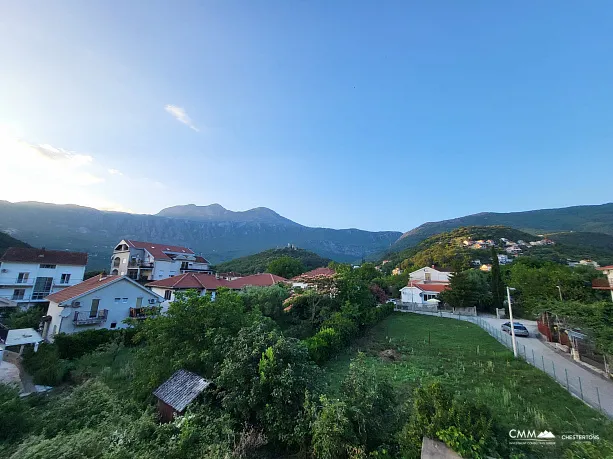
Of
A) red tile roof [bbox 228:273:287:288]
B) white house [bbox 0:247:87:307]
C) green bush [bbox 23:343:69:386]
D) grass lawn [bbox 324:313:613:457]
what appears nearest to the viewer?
grass lawn [bbox 324:313:613:457]

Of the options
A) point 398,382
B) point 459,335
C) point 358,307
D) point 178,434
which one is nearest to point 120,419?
point 178,434

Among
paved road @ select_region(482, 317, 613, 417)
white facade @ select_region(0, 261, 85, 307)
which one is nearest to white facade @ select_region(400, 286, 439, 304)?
paved road @ select_region(482, 317, 613, 417)

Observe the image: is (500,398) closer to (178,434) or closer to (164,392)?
(178,434)

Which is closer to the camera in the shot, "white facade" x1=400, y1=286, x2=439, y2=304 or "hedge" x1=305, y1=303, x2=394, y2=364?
"hedge" x1=305, y1=303, x2=394, y2=364

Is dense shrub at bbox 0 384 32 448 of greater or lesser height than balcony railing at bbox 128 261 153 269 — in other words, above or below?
below

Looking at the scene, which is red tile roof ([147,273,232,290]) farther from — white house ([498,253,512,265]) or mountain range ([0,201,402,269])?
white house ([498,253,512,265])

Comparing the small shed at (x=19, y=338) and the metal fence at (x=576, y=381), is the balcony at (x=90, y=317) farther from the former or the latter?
the metal fence at (x=576, y=381)

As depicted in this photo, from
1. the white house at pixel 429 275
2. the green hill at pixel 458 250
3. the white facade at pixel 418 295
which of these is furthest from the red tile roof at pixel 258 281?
the green hill at pixel 458 250

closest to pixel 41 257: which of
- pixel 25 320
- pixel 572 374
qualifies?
pixel 25 320
